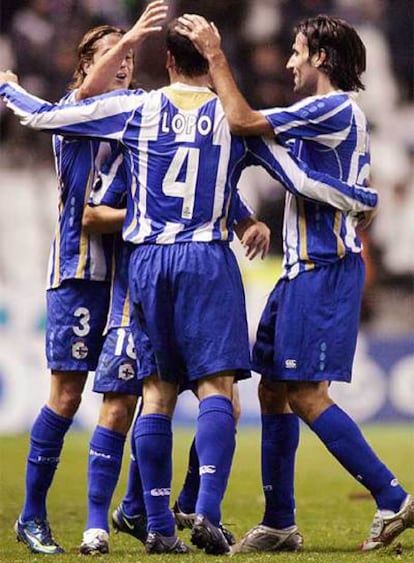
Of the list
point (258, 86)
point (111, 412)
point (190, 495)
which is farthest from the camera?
point (258, 86)

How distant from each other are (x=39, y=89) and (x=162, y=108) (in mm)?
10618

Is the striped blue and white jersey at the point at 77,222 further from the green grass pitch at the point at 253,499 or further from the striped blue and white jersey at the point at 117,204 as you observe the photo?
the green grass pitch at the point at 253,499

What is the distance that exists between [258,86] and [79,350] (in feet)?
35.1

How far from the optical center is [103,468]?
5.54 metres

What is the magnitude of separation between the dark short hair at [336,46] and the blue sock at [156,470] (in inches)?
60.7

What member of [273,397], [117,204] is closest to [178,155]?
[117,204]

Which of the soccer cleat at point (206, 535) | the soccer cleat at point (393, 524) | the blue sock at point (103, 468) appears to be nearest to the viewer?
the soccer cleat at point (206, 535)

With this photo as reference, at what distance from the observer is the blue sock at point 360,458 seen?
541cm

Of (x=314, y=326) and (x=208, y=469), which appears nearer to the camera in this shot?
(x=208, y=469)

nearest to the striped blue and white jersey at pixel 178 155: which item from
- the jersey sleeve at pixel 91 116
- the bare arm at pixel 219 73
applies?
the jersey sleeve at pixel 91 116

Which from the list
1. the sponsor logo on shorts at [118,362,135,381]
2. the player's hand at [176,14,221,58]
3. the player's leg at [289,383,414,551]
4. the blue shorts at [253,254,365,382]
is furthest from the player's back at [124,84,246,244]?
the player's leg at [289,383,414,551]

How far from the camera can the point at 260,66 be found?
640 inches

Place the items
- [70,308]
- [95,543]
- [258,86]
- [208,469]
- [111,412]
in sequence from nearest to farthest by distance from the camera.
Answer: [208,469]
[95,543]
[111,412]
[70,308]
[258,86]

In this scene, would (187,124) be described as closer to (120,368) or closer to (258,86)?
(120,368)
